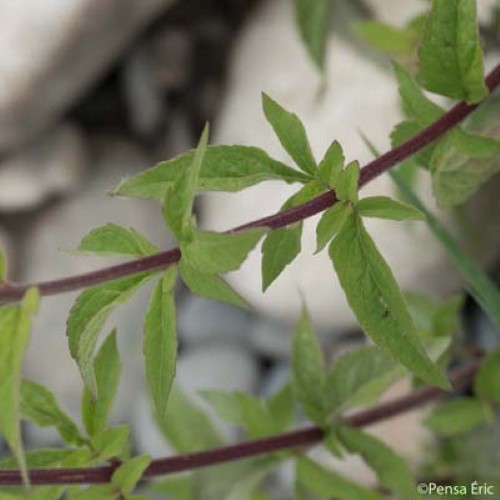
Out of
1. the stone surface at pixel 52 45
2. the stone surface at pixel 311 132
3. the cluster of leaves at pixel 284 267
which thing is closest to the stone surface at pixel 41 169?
the stone surface at pixel 52 45

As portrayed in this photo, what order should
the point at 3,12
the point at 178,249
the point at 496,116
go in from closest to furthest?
the point at 178,249
the point at 496,116
the point at 3,12

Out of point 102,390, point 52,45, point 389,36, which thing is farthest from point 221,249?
point 52,45

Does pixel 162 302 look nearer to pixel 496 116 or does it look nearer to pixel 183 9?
pixel 496 116

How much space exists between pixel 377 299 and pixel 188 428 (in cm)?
25

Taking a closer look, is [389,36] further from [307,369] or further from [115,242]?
[115,242]

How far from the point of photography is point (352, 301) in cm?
33

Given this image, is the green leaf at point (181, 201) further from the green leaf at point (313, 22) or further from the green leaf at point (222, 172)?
the green leaf at point (313, 22)

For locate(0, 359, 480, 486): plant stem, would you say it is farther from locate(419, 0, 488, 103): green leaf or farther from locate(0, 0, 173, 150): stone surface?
locate(0, 0, 173, 150): stone surface

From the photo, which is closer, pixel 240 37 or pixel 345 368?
pixel 345 368

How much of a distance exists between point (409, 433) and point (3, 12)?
515 mm

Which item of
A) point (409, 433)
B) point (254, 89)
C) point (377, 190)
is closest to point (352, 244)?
point (377, 190)

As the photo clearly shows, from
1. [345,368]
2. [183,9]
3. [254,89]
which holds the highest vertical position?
[183,9]

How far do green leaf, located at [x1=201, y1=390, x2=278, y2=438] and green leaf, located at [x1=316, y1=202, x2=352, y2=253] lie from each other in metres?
0.20

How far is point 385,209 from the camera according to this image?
33 centimetres
